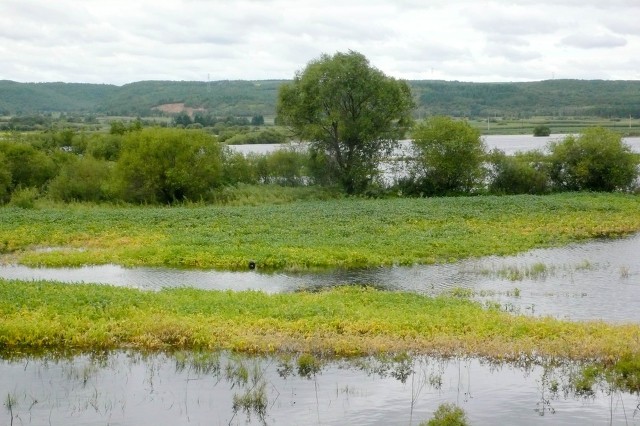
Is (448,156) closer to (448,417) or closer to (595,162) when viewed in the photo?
(595,162)

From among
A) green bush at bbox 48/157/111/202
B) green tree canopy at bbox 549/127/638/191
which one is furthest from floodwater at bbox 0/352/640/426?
green tree canopy at bbox 549/127/638/191

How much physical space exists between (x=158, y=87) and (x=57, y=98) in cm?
Result: 2460

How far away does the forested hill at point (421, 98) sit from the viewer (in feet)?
479

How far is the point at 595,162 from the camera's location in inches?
2463

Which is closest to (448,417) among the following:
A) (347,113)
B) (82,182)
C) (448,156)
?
(347,113)

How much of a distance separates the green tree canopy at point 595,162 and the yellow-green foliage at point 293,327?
42526 millimetres

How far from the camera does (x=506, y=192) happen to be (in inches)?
2530

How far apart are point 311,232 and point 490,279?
12.1 m

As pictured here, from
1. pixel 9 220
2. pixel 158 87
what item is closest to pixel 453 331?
pixel 9 220

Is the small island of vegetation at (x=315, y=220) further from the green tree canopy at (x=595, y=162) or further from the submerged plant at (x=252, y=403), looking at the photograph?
the submerged plant at (x=252, y=403)

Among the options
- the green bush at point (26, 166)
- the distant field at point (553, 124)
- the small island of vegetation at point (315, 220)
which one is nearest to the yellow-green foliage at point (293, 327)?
the small island of vegetation at point (315, 220)

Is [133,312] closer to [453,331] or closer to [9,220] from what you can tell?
[453,331]

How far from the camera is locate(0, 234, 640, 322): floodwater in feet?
84.5

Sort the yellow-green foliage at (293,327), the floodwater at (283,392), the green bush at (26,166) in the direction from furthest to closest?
the green bush at (26,166)
the yellow-green foliage at (293,327)
the floodwater at (283,392)
